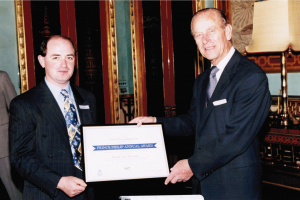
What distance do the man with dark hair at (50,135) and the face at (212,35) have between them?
736mm

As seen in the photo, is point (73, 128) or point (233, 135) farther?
point (73, 128)

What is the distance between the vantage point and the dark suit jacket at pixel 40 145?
138cm

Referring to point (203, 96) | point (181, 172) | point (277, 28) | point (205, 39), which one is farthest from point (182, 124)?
point (277, 28)

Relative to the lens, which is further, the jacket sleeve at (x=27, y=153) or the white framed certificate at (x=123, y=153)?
the white framed certificate at (x=123, y=153)

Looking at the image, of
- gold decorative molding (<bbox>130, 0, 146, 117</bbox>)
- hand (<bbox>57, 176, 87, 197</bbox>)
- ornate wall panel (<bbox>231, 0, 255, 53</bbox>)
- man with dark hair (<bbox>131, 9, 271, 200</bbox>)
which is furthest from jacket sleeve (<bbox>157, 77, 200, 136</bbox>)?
gold decorative molding (<bbox>130, 0, 146, 117</bbox>)

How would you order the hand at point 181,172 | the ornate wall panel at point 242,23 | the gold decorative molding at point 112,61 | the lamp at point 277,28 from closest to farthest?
1. the hand at point 181,172
2. the lamp at point 277,28
3. the ornate wall panel at point 242,23
4. the gold decorative molding at point 112,61

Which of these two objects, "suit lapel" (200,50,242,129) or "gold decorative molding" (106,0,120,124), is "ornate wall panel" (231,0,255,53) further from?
"suit lapel" (200,50,242,129)

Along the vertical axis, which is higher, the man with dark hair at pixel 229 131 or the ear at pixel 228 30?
the ear at pixel 228 30

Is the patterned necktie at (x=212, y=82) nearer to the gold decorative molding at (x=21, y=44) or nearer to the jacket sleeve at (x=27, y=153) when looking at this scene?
the jacket sleeve at (x=27, y=153)

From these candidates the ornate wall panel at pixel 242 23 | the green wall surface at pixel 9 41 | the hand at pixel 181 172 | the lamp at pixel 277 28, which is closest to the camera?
Answer: the hand at pixel 181 172

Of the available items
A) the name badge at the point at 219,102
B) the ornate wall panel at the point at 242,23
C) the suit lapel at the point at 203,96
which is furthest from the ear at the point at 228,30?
the ornate wall panel at the point at 242,23

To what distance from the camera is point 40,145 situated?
142 centimetres

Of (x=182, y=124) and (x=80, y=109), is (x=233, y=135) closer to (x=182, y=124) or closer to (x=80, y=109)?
(x=182, y=124)

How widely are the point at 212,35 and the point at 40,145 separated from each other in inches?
42.9
